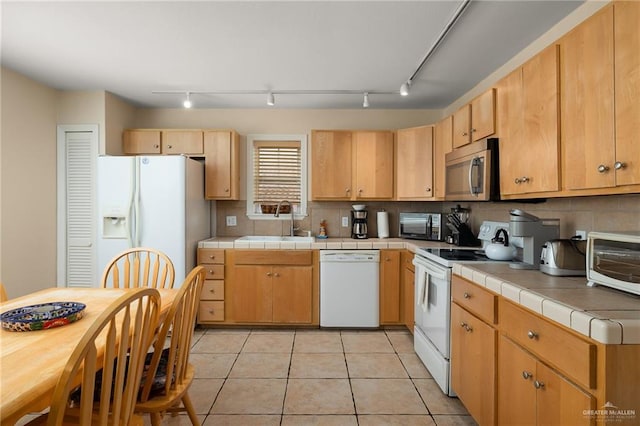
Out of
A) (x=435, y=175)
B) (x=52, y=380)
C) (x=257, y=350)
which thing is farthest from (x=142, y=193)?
(x=435, y=175)

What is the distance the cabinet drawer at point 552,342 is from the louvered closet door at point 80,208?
3.68m

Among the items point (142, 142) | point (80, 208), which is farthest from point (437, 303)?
point (80, 208)

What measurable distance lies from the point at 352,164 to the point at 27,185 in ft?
10.3

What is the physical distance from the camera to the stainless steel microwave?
7.50 ft

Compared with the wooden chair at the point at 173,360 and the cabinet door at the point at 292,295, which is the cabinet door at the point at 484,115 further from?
the wooden chair at the point at 173,360

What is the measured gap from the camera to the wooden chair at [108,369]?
86 cm

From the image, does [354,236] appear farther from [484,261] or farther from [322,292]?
[484,261]

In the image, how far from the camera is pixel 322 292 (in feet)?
10.9

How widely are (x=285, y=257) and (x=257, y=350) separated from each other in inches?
35.5

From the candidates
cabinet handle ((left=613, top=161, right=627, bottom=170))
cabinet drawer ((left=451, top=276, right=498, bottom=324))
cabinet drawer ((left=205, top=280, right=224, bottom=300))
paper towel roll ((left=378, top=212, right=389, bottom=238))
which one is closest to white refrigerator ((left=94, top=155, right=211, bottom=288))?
cabinet drawer ((left=205, top=280, right=224, bottom=300))

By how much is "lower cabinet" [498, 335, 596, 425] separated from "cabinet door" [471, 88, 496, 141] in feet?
4.85

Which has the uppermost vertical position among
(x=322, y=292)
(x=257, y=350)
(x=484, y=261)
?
(x=484, y=261)

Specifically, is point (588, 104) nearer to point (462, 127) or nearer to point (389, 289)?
point (462, 127)

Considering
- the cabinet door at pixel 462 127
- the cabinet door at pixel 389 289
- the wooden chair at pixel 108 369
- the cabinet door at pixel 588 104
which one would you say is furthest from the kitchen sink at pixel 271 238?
the cabinet door at pixel 588 104
